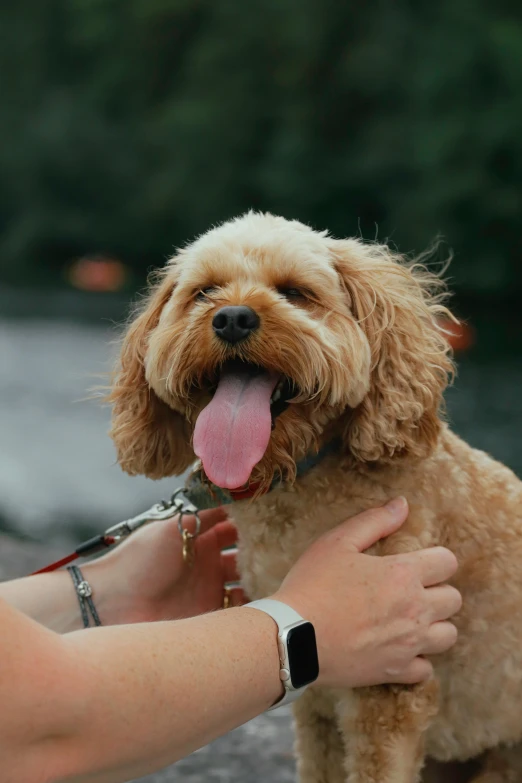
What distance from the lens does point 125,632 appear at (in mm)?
1591

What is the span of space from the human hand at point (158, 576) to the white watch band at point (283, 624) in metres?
0.76

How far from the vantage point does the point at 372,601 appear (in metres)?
1.91

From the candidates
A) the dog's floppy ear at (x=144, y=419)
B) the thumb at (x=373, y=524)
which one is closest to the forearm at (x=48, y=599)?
the dog's floppy ear at (x=144, y=419)

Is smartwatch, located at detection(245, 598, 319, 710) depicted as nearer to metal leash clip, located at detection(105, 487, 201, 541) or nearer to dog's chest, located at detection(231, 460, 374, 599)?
dog's chest, located at detection(231, 460, 374, 599)

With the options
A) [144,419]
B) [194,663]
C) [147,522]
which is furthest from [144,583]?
[194,663]

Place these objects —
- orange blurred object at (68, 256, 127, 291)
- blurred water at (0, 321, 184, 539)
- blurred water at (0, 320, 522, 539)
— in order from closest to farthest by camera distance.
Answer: blurred water at (0, 321, 184, 539) < blurred water at (0, 320, 522, 539) < orange blurred object at (68, 256, 127, 291)

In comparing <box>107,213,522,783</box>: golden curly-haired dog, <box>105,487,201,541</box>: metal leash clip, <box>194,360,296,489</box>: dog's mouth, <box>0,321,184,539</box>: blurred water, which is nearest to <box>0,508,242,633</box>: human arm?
<box>105,487,201,541</box>: metal leash clip

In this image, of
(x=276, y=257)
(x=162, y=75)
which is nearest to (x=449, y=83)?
(x=162, y=75)

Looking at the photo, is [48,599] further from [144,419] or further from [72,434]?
[72,434]

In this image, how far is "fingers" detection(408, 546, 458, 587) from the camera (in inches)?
78.7

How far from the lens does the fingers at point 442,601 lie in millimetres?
2008

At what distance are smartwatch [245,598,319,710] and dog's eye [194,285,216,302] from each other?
0.73 metres

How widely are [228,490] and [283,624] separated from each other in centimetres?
47

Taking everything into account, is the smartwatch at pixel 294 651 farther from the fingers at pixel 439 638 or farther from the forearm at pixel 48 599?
the forearm at pixel 48 599
